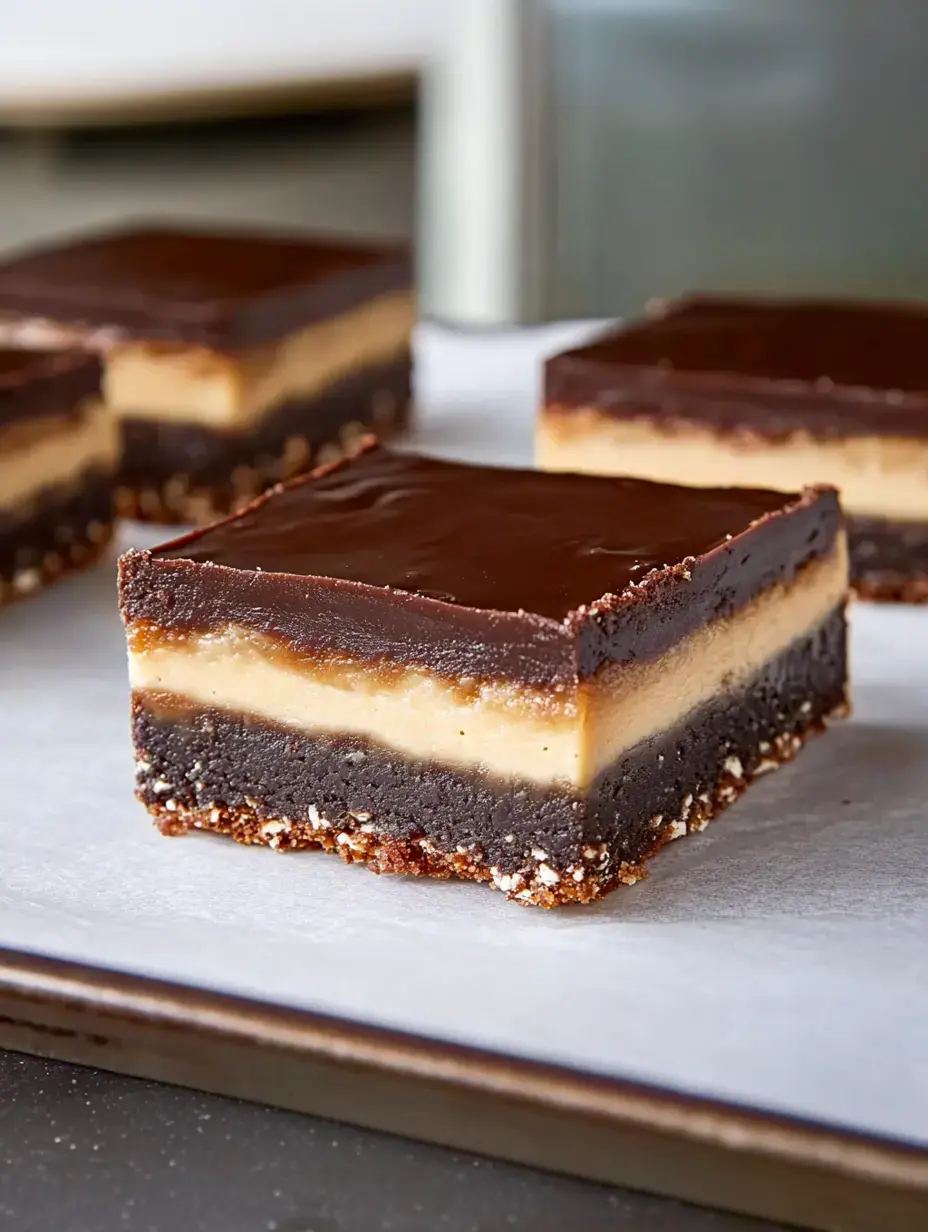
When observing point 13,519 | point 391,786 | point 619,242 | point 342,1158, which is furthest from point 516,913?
point 619,242

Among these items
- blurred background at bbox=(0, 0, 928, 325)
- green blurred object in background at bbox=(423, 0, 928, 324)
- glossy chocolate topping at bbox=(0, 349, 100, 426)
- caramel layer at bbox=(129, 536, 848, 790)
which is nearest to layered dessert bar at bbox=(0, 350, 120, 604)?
glossy chocolate topping at bbox=(0, 349, 100, 426)

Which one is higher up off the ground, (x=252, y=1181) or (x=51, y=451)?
(x=51, y=451)

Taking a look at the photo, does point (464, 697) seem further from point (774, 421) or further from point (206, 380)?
point (206, 380)

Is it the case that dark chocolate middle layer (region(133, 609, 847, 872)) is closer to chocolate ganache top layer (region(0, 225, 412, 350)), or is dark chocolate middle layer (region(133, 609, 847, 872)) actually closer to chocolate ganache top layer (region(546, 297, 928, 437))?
chocolate ganache top layer (region(546, 297, 928, 437))

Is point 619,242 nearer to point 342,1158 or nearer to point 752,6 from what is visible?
point 752,6

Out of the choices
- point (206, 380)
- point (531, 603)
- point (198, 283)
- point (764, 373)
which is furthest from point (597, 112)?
point (531, 603)

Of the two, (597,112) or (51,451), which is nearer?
(51,451)
